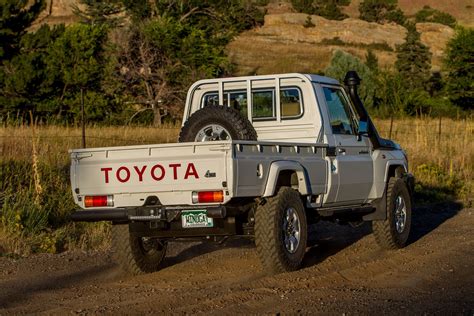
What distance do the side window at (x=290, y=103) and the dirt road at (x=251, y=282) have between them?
167cm

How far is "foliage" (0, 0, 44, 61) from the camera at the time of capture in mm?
38594

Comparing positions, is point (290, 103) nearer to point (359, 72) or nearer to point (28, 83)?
point (28, 83)

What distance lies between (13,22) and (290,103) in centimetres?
3046

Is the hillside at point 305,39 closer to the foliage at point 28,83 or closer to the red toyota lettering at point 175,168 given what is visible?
the foliage at point 28,83

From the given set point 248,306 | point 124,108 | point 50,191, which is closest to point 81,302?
point 248,306

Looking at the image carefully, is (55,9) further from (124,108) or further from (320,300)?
(320,300)

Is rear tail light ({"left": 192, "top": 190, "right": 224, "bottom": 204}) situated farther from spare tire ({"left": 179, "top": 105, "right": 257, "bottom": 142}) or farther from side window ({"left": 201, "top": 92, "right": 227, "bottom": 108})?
side window ({"left": 201, "top": 92, "right": 227, "bottom": 108})

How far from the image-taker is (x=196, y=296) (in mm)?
8305

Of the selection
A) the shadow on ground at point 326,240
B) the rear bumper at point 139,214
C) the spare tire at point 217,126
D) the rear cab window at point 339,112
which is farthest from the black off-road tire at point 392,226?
the rear bumper at point 139,214

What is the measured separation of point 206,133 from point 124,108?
97.8ft

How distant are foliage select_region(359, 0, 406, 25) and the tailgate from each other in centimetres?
9656

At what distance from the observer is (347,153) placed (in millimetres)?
11070

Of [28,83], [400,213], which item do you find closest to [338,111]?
[400,213]

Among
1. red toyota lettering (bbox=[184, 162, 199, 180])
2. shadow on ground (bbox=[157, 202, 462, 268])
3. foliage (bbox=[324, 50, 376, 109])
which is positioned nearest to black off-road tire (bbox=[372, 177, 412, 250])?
shadow on ground (bbox=[157, 202, 462, 268])
